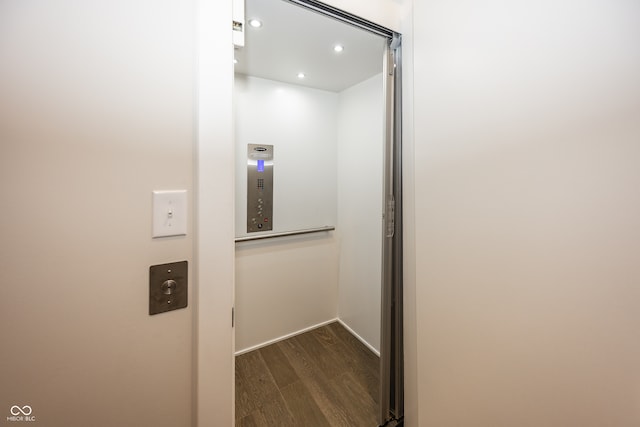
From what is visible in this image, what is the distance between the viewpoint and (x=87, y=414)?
705 mm

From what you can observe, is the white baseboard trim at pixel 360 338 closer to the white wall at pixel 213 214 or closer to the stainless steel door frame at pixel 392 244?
the stainless steel door frame at pixel 392 244

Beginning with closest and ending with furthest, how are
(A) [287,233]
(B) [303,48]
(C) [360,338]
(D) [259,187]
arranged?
(B) [303,48] < (D) [259,187] < (A) [287,233] < (C) [360,338]

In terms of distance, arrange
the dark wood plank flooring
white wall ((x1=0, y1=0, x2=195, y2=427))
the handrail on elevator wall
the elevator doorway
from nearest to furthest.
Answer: white wall ((x1=0, y1=0, x2=195, y2=427)), the dark wood plank flooring, the elevator doorway, the handrail on elevator wall

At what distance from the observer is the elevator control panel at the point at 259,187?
2.13 meters

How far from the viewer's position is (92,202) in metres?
0.69

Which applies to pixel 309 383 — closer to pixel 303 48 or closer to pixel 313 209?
pixel 313 209

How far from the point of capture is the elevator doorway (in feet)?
6.29

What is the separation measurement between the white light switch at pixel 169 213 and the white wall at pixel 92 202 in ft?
0.07

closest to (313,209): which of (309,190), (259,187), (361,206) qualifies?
(309,190)

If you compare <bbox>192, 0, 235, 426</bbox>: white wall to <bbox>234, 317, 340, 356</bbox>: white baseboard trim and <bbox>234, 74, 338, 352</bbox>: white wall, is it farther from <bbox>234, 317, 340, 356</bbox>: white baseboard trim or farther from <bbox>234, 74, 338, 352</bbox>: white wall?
<bbox>234, 317, 340, 356</bbox>: white baseboard trim

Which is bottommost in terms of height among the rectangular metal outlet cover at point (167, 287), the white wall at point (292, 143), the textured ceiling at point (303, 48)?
the rectangular metal outlet cover at point (167, 287)

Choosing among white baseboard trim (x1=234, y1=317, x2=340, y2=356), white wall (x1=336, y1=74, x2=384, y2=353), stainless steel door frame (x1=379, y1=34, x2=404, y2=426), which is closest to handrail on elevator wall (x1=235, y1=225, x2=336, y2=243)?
white wall (x1=336, y1=74, x2=384, y2=353)

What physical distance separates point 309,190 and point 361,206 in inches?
20.9

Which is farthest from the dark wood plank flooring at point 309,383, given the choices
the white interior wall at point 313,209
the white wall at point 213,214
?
the white wall at point 213,214
